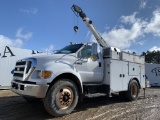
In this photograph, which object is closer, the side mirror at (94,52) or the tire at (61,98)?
the tire at (61,98)

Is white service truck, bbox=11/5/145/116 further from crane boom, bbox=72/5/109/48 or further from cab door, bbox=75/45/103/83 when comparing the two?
crane boom, bbox=72/5/109/48

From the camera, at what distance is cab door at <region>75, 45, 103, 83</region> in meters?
7.82

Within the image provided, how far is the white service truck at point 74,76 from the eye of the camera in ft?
21.3

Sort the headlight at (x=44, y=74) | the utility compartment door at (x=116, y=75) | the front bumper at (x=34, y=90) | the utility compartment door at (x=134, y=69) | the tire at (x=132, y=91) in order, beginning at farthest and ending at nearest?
the utility compartment door at (x=134, y=69), the tire at (x=132, y=91), the utility compartment door at (x=116, y=75), the headlight at (x=44, y=74), the front bumper at (x=34, y=90)

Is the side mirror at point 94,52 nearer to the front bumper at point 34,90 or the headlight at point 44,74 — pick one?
the headlight at point 44,74

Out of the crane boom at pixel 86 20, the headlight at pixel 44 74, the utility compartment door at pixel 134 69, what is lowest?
the headlight at pixel 44 74

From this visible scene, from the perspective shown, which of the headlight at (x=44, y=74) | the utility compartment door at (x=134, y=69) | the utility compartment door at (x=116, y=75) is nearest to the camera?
the headlight at (x=44, y=74)

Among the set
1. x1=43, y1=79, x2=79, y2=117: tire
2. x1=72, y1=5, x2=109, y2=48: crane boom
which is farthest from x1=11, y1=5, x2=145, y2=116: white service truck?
x1=72, y1=5, x2=109, y2=48: crane boom

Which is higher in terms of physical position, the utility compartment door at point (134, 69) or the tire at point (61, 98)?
the utility compartment door at point (134, 69)

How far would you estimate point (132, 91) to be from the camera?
33.9 ft

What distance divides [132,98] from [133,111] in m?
2.56

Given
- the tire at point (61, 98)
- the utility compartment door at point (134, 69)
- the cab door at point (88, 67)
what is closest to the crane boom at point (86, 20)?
the utility compartment door at point (134, 69)

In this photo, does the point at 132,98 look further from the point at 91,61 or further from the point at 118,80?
the point at 91,61

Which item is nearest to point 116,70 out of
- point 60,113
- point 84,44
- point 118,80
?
point 118,80
